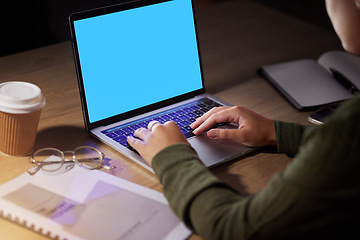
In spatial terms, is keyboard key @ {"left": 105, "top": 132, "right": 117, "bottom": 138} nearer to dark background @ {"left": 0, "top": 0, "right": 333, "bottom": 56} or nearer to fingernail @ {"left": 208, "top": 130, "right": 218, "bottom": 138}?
fingernail @ {"left": 208, "top": 130, "right": 218, "bottom": 138}

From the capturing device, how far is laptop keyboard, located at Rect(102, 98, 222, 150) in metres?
1.12

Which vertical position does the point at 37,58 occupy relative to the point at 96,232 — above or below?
above

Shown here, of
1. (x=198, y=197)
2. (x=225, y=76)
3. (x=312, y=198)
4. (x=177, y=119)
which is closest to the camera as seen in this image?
(x=312, y=198)

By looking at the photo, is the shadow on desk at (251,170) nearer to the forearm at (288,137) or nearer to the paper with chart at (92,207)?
→ the forearm at (288,137)

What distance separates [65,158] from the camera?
103cm

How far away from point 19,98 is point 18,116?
4cm

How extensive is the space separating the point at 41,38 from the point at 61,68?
0.82 m

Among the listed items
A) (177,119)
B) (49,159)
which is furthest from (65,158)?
(177,119)

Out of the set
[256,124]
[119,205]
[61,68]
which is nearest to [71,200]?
[119,205]

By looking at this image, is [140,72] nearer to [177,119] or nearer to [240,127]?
[177,119]

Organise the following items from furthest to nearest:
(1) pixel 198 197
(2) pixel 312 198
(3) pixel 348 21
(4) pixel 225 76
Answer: (4) pixel 225 76 < (3) pixel 348 21 < (1) pixel 198 197 < (2) pixel 312 198

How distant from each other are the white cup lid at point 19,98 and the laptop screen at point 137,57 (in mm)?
147

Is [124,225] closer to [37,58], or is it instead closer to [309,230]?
[309,230]

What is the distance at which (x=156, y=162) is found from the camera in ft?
3.05
